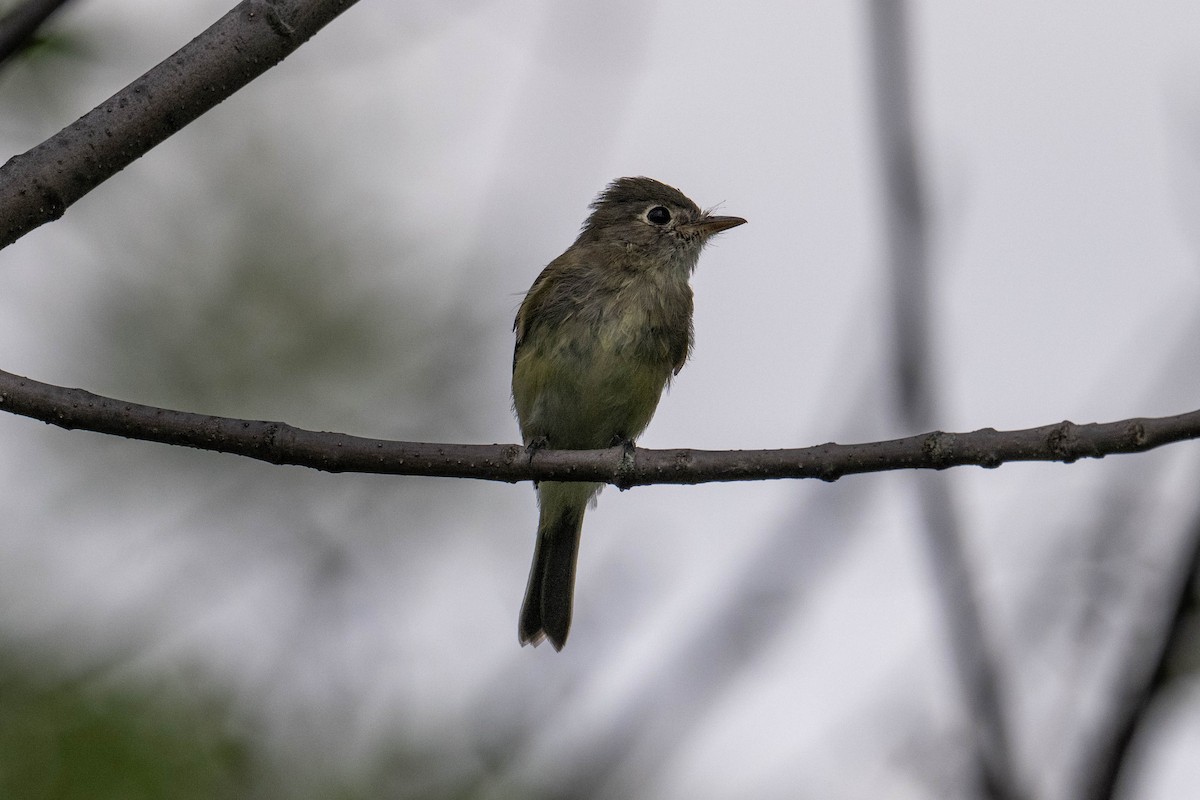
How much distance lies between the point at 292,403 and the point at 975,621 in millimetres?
7817

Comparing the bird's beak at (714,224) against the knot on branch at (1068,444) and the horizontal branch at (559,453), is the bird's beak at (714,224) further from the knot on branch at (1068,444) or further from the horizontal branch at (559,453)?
the knot on branch at (1068,444)

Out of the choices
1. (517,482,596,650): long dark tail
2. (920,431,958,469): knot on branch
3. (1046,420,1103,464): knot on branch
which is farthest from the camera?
(517,482,596,650): long dark tail

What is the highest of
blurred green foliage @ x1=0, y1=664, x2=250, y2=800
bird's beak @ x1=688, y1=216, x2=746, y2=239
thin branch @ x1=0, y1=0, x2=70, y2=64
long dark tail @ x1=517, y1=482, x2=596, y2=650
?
bird's beak @ x1=688, y1=216, x2=746, y2=239

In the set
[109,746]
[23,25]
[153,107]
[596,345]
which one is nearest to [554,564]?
[596,345]

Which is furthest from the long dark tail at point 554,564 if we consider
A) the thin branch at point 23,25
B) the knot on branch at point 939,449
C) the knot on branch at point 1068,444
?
the thin branch at point 23,25

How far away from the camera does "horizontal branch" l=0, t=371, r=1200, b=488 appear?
139 inches

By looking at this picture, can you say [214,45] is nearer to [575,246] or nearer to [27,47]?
[27,47]

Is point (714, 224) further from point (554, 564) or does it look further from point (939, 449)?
point (939, 449)

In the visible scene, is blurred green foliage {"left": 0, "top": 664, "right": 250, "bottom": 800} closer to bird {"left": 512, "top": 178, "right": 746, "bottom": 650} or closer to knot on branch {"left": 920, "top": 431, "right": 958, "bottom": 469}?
bird {"left": 512, "top": 178, "right": 746, "bottom": 650}

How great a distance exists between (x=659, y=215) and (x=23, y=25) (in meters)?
5.52

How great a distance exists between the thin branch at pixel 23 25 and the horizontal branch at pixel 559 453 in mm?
1032

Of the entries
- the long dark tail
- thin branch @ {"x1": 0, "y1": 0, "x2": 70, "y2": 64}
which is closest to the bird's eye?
the long dark tail

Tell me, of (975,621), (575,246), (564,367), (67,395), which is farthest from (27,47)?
(575,246)

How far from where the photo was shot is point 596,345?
722 centimetres
